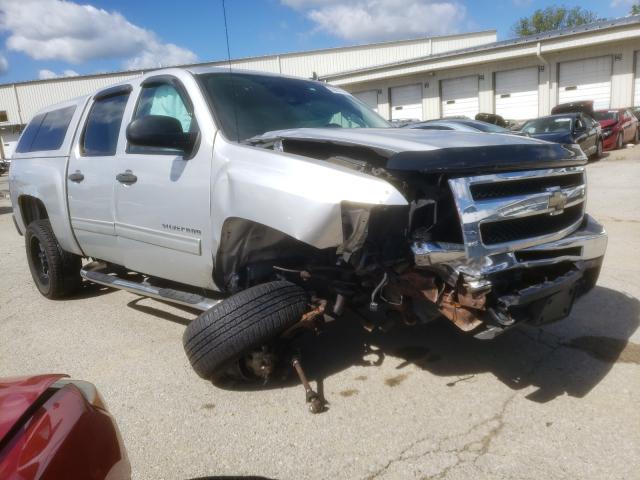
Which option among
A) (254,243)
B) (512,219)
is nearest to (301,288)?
(254,243)

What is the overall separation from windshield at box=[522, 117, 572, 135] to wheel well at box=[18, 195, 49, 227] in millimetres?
12533

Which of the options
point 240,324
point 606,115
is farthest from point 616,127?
point 240,324

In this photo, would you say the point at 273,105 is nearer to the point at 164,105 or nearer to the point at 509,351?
the point at 164,105

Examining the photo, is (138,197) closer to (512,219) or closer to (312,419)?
(312,419)

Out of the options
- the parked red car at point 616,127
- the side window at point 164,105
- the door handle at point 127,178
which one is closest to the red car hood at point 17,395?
the side window at point 164,105

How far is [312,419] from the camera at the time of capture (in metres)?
2.80

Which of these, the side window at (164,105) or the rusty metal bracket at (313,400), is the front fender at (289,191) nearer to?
the side window at (164,105)

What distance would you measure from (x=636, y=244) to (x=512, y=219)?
442cm

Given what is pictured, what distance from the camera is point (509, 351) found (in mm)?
3471

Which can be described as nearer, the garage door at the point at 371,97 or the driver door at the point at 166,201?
the driver door at the point at 166,201

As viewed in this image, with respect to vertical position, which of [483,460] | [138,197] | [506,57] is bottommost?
[483,460]

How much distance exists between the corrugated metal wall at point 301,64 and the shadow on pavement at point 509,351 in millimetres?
35617

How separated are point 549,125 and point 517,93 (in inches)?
391

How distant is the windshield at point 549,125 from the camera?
47.2ft
